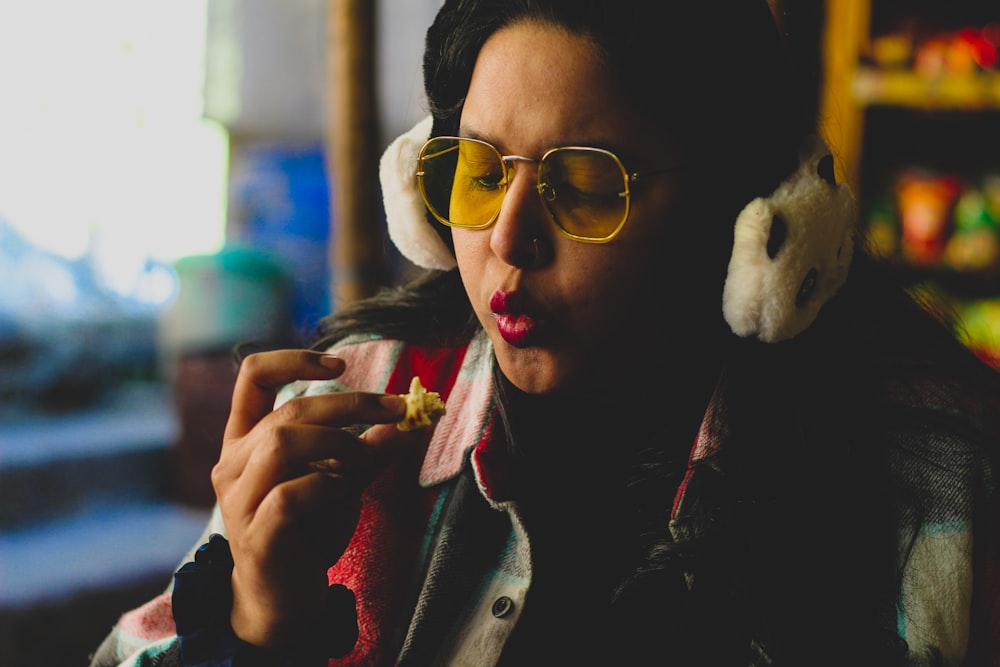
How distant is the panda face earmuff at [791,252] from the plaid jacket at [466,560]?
20 centimetres

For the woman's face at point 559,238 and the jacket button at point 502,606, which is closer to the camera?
the woman's face at point 559,238

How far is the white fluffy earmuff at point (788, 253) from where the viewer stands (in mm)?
1010

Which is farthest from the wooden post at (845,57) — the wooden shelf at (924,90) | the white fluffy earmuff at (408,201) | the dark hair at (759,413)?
the white fluffy earmuff at (408,201)

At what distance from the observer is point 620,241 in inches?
39.5

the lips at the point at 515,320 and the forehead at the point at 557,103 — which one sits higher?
the forehead at the point at 557,103

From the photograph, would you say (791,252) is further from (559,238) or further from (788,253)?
(559,238)

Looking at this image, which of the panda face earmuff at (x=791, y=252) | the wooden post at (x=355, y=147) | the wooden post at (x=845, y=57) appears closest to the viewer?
the panda face earmuff at (x=791, y=252)

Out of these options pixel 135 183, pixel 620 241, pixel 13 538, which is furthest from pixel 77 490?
pixel 620 241

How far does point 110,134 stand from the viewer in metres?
4.14

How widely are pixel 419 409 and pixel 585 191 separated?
0.31 metres

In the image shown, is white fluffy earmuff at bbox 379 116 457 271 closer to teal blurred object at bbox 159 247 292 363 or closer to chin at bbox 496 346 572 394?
chin at bbox 496 346 572 394

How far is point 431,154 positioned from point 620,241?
0.29 meters

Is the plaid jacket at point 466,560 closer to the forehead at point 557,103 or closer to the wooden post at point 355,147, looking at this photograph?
the forehead at point 557,103

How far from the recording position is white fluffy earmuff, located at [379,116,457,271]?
3.90ft
